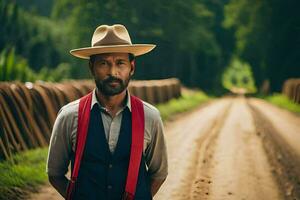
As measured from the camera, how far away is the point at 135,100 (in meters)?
3.29

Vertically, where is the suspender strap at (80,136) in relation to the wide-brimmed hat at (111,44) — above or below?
below

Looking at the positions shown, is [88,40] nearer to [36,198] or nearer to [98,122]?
[36,198]

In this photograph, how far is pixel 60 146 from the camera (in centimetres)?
322

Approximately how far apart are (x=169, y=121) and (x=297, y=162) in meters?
8.71

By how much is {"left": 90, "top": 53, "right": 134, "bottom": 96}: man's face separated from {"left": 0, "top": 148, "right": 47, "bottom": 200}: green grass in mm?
4199

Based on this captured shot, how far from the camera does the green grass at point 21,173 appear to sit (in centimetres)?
728

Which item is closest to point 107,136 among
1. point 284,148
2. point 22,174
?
point 22,174

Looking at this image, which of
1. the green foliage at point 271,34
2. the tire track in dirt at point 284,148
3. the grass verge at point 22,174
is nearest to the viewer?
the grass verge at point 22,174

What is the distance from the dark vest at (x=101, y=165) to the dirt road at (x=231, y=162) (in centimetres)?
434

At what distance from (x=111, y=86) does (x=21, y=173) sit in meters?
5.26

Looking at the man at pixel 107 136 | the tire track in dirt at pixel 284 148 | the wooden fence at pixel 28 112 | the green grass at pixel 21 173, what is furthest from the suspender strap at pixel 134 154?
the wooden fence at pixel 28 112

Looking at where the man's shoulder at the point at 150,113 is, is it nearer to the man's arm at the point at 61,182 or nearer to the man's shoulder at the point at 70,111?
Result: the man's shoulder at the point at 70,111

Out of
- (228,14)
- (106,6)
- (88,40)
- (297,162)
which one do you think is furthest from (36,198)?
(228,14)

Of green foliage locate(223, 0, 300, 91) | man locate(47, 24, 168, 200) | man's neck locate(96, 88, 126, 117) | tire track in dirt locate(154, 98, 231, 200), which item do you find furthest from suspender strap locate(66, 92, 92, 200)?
green foliage locate(223, 0, 300, 91)
